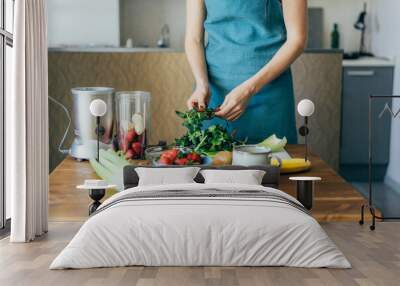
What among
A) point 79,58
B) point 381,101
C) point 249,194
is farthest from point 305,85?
point 249,194

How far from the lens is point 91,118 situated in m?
4.96

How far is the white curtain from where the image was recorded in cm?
396

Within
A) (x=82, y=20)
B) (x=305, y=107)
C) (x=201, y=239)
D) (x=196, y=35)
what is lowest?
(x=201, y=239)

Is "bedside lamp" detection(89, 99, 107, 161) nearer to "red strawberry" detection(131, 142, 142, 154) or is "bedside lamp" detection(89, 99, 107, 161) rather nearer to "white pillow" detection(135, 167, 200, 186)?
"red strawberry" detection(131, 142, 142, 154)

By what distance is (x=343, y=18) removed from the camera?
838 centimetres

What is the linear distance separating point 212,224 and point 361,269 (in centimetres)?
64

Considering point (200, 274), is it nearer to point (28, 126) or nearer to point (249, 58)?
point (28, 126)

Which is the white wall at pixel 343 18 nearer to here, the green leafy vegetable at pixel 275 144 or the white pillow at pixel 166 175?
the green leafy vegetable at pixel 275 144

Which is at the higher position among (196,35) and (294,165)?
(196,35)

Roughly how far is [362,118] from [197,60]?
2.73 m

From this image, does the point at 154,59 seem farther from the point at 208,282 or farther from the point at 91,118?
the point at 208,282

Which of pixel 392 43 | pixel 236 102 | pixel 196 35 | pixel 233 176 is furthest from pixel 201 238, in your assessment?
pixel 392 43

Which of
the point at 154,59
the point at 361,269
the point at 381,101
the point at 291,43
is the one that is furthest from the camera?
the point at 381,101

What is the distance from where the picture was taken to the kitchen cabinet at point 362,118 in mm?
7605
